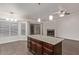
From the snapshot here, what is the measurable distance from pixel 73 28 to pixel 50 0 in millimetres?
785

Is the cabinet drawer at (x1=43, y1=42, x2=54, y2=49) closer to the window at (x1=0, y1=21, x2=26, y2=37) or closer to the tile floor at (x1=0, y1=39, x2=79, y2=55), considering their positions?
the tile floor at (x1=0, y1=39, x2=79, y2=55)

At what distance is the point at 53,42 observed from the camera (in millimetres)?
1986

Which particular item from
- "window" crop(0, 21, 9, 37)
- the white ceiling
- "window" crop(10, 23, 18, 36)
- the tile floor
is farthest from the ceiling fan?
"window" crop(0, 21, 9, 37)

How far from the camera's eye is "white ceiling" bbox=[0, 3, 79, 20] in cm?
173

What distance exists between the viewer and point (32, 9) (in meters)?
1.86

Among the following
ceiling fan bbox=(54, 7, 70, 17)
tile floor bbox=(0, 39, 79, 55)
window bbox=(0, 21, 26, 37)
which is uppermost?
ceiling fan bbox=(54, 7, 70, 17)

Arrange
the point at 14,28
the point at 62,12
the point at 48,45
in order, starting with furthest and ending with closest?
the point at 48,45 < the point at 14,28 < the point at 62,12

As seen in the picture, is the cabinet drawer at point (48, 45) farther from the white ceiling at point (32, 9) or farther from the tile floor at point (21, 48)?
the white ceiling at point (32, 9)

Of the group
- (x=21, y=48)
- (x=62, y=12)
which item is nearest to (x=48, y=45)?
(x=21, y=48)

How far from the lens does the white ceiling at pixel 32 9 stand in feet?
5.68

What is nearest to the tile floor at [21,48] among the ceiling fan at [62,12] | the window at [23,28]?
the window at [23,28]

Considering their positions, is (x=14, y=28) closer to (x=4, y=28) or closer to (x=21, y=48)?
(x=4, y=28)
